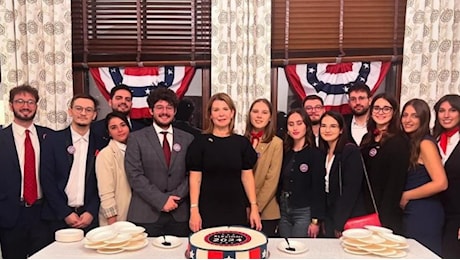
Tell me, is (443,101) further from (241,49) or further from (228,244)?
(228,244)

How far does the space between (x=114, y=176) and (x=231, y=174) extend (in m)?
0.75

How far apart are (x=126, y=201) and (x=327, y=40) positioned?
7.19 feet

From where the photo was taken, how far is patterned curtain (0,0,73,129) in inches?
140

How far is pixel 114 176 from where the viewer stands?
2785mm

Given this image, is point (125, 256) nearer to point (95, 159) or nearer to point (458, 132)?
point (95, 159)

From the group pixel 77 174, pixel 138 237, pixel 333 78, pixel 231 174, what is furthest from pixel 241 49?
pixel 138 237

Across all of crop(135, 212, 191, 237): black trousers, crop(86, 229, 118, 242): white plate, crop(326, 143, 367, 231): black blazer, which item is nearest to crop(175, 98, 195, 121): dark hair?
crop(135, 212, 191, 237): black trousers

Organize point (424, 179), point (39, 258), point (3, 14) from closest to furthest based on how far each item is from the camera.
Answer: point (39, 258), point (424, 179), point (3, 14)

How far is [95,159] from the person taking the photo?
2832 mm

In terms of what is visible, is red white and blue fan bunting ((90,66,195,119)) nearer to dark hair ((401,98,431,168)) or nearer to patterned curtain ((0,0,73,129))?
patterned curtain ((0,0,73,129))

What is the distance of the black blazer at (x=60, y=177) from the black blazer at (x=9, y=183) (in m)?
0.08

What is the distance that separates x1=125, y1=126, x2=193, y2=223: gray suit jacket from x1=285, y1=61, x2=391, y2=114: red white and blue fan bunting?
143 centimetres

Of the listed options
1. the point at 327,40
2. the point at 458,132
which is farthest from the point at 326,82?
the point at 458,132

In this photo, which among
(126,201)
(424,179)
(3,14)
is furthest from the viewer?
(3,14)
